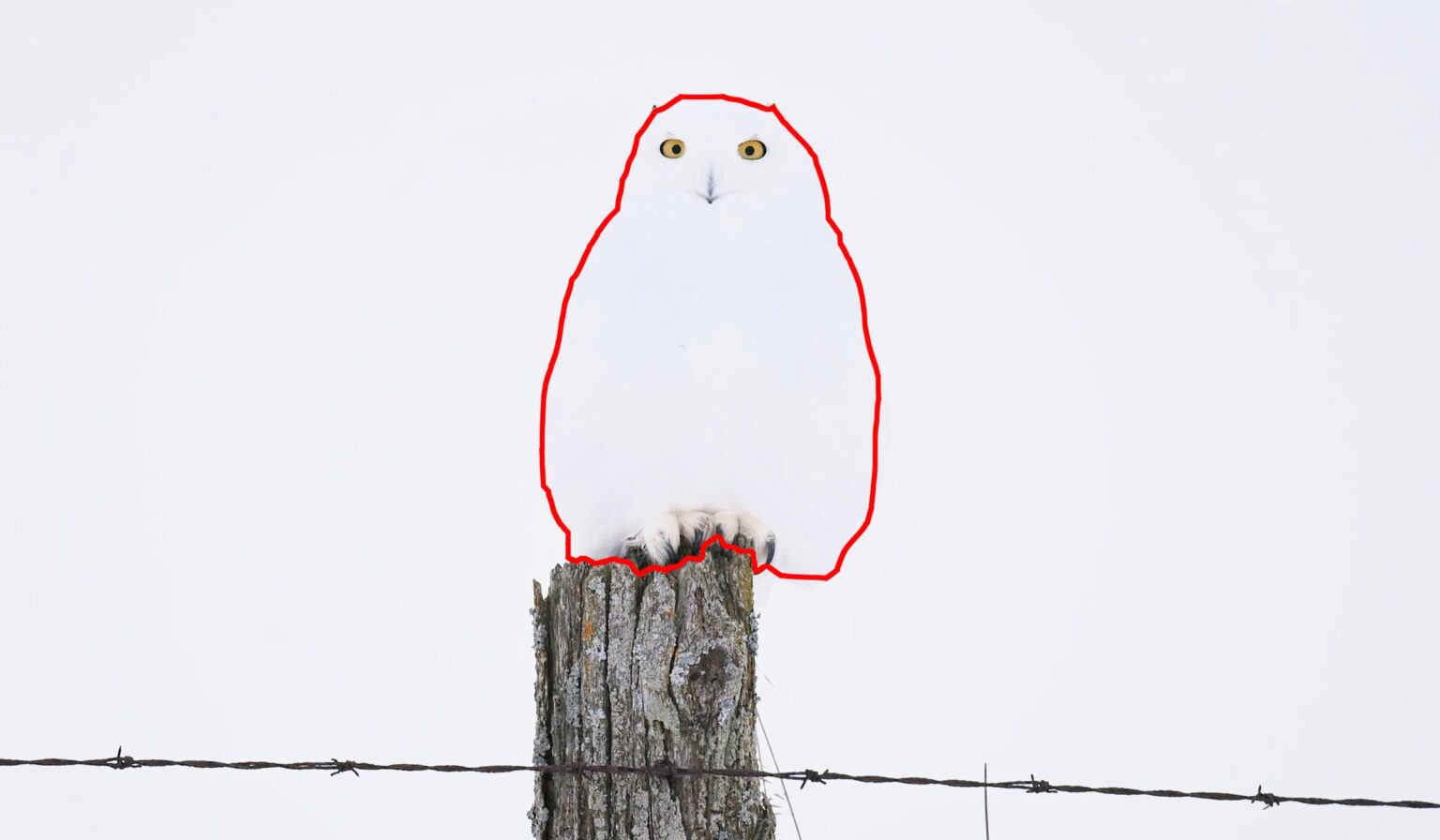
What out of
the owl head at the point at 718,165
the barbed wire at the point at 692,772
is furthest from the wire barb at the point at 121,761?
A: the owl head at the point at 718,165

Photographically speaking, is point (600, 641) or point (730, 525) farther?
point (730, 525)

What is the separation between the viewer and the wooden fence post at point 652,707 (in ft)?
7.80

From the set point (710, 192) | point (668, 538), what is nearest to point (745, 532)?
point (668, 538)

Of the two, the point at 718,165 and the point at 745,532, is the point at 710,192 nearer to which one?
the point at 718,165

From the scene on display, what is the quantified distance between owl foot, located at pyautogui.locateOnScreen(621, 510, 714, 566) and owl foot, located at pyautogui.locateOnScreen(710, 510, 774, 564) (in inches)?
1.1

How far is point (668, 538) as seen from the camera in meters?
2.62

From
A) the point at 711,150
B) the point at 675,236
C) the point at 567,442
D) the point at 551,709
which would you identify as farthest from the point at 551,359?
the point at 551,709

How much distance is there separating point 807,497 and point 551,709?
75 cm

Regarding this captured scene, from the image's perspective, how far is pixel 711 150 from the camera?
9.57 ft

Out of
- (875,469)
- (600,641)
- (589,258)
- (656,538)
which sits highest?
(589,258)

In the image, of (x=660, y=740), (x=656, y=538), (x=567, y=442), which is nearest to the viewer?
(x=660, y=740)

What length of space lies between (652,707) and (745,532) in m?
0.51

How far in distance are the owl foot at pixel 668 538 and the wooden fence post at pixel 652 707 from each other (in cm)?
12

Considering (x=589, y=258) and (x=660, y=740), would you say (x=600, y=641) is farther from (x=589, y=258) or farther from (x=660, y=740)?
(x=589, y=258)
